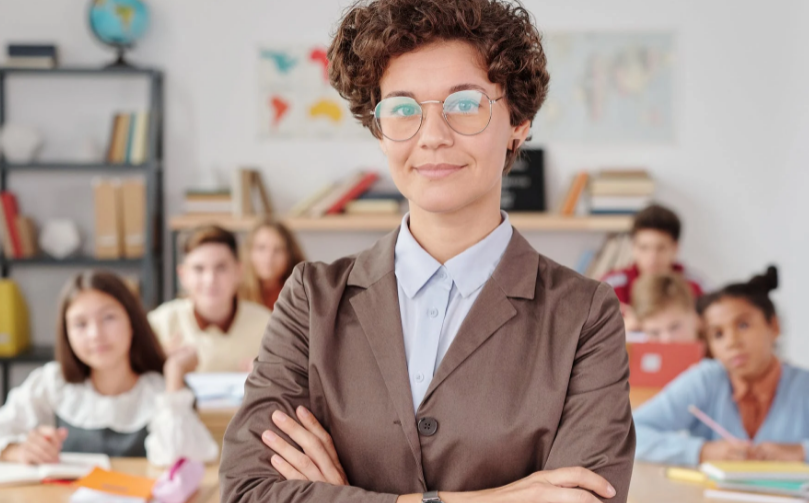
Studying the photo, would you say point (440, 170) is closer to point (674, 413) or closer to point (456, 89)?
point (456, 89)

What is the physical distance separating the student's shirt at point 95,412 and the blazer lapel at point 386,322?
4.53 feet

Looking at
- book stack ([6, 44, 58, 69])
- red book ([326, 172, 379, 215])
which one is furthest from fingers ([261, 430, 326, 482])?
book stack ([6, 44, 58, 69])

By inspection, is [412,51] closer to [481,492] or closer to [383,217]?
[481,492]

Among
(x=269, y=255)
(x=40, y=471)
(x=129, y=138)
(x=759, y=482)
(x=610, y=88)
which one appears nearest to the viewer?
(x=759, y=482)

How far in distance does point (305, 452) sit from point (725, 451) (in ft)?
4.79

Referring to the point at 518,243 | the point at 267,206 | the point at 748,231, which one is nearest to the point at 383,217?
the point at 267,206

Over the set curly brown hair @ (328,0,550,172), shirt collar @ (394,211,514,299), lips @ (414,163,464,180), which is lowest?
shirt collar @ (394,211,514,299)

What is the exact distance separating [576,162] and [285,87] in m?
1.67

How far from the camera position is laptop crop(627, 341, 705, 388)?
126 inches

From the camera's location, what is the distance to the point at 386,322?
1.38m

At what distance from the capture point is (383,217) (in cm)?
482

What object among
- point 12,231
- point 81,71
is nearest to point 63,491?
point 12,231

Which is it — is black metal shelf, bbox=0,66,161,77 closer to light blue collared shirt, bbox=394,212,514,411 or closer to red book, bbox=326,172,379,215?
red book, bbox=326,172,379,215

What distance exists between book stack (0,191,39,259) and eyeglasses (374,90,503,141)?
409cm
